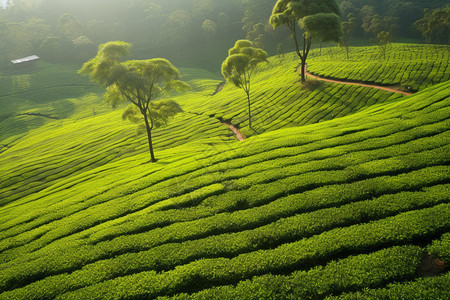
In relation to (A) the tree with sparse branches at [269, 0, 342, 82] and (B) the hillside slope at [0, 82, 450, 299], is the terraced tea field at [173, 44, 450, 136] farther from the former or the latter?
(B) the hillside slope at [0, 82, 450, 299]

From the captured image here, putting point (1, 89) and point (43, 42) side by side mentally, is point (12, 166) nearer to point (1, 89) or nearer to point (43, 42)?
point (1, 89)

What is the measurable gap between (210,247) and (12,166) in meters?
47.3

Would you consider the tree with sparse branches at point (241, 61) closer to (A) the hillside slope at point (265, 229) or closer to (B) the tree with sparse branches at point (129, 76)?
(B) the tree with sparse branches at point (129, 76)

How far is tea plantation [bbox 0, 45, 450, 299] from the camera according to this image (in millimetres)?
9625

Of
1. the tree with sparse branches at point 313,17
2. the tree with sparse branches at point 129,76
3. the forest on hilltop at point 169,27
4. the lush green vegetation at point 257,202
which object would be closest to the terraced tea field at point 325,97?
the lush green vegetation at point 257,202

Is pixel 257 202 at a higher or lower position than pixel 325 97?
lower

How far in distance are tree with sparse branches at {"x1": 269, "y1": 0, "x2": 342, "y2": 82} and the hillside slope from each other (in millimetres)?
21729

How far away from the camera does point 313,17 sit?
1435 inches

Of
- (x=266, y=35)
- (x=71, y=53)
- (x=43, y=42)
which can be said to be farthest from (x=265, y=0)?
(x=43, y=42)

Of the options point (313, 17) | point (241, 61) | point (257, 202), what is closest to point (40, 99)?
point (241, 61)

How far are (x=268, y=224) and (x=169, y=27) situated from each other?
180m

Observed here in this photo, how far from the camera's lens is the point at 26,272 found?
1289cm

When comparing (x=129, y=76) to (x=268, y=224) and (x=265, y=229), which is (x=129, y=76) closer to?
(x=268, y=224)

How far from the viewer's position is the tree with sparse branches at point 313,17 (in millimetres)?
36375
